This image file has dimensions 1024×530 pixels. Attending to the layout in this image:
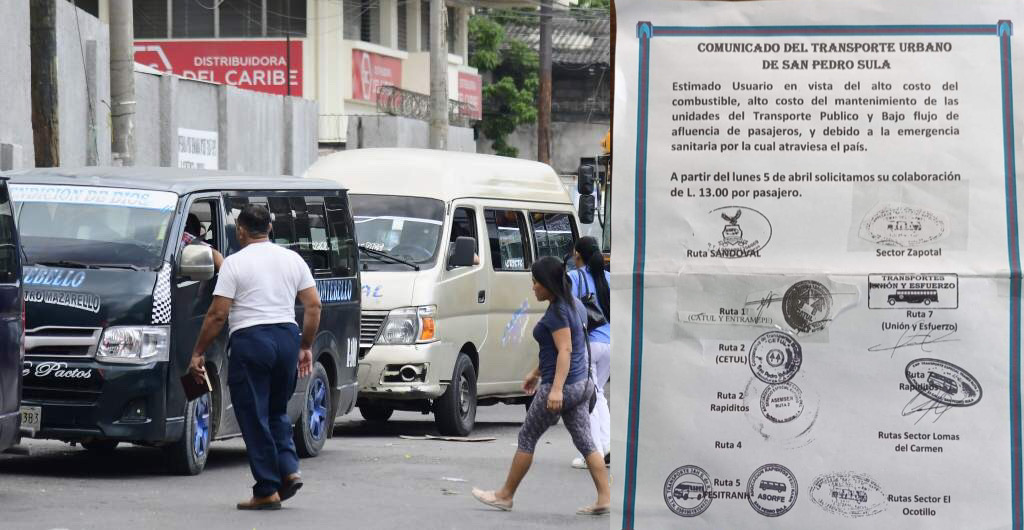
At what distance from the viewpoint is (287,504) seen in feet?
30.7

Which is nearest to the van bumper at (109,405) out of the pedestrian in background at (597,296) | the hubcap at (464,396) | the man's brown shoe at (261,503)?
the man's brown shoe at (261,503)

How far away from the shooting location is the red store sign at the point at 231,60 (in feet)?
136

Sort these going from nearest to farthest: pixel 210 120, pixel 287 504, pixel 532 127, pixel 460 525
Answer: pixel 460 525
pixel 287 504
pixel 210 120
pixel 532 127

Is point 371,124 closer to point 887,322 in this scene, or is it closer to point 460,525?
point 460,525

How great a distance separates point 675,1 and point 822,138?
0.51 meters

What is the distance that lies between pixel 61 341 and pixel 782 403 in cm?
664

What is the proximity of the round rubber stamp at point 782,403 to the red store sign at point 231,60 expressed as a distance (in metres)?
38.0

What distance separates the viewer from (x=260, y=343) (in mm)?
8695

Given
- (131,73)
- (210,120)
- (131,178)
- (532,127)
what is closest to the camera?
(131,178)

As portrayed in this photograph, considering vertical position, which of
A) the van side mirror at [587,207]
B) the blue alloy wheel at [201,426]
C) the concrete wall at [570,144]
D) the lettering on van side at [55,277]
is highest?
the concrete wall at [570,144]

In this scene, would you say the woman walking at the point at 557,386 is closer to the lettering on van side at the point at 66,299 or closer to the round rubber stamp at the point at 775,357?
the lettering on van side at the point at 66,299

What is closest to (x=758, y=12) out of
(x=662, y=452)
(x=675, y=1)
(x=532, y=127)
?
(x=675, y=1)
